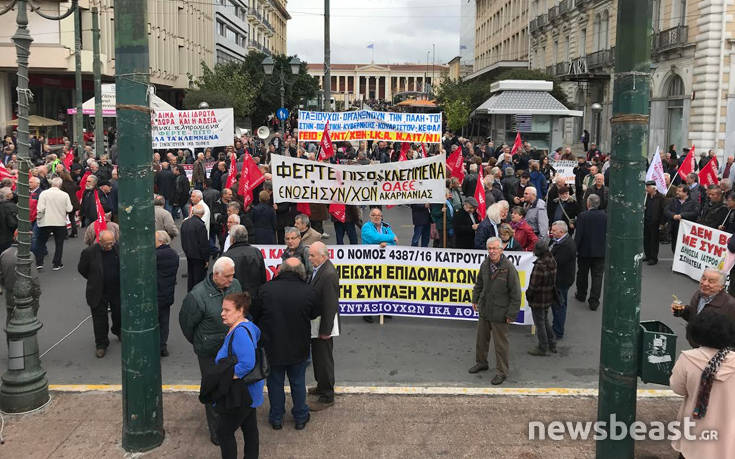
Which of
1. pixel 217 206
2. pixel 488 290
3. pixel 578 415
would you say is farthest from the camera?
pixel 217 206

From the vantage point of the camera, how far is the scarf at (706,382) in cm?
420

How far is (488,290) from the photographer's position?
718 cm

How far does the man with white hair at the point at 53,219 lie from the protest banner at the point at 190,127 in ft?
18.8

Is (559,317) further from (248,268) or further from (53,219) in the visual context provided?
(53,219)

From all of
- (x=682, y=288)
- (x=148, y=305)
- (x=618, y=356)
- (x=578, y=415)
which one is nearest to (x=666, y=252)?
(x=682, y=288)

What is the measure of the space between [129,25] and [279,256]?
14.1ft

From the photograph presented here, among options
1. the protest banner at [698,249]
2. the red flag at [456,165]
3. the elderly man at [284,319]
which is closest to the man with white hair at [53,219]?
the red flag at [456,165]

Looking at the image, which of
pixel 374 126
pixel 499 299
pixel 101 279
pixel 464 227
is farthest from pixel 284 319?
pixel 374 126

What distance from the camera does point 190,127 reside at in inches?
707

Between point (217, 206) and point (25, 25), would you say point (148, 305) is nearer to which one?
point (25, 25)

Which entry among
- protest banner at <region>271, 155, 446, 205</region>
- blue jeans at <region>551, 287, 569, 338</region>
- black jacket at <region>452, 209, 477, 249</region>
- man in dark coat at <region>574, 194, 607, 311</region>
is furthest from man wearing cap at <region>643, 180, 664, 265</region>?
protest banner at <region>271, 155, 446, 205</region>

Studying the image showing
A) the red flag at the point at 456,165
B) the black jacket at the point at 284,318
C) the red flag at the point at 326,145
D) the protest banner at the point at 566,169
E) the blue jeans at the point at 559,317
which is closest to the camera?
the black jacket at the point at 284,318

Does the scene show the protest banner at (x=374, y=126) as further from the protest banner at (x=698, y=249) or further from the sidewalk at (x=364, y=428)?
the sidewalk at (x=364, y=428)

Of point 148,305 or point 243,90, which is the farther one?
point 243,90
